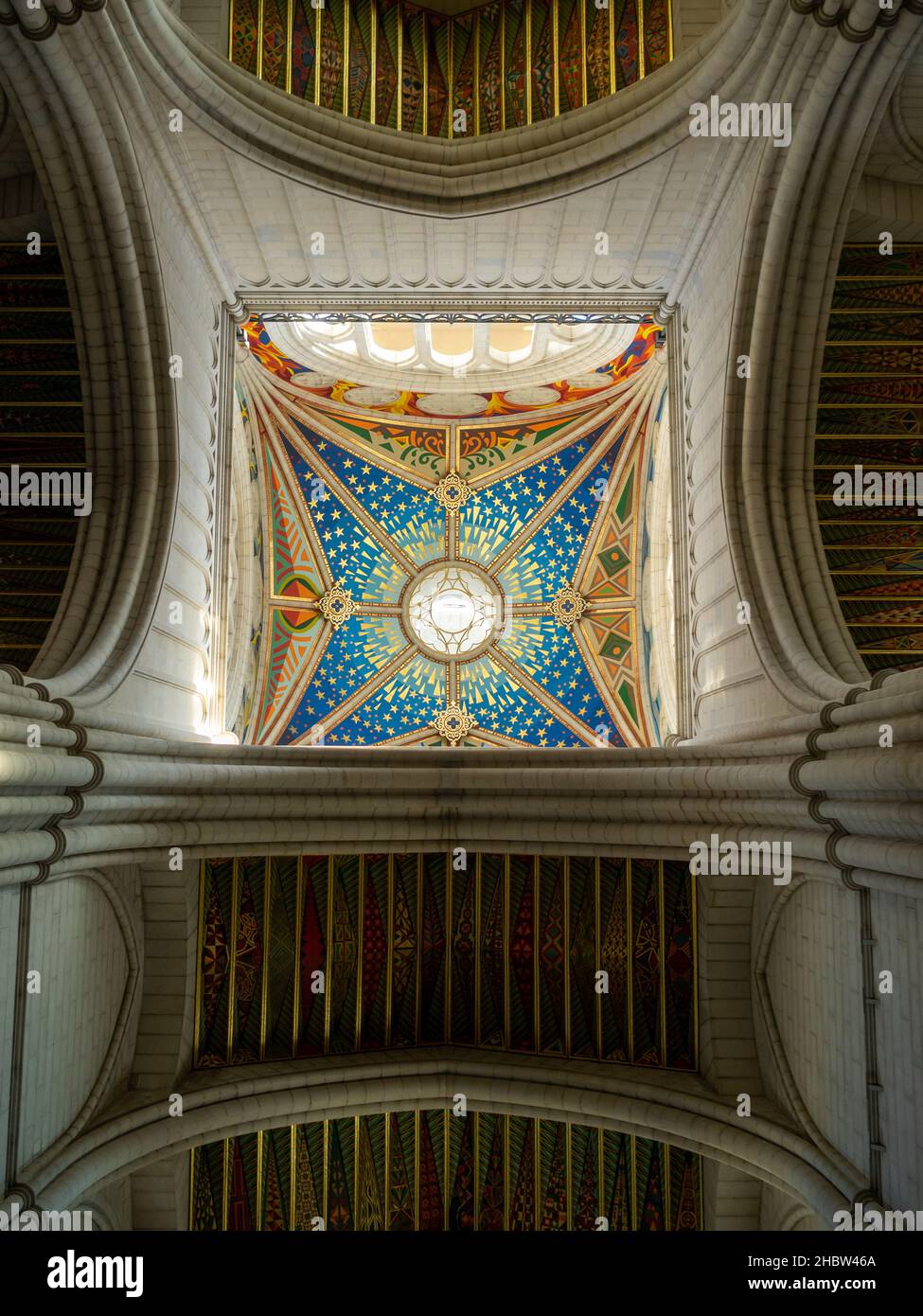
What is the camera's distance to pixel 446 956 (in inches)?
352

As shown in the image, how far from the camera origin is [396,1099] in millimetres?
8188

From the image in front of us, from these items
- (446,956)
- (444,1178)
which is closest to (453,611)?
(446,956)

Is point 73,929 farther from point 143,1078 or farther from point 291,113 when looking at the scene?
point 291,113

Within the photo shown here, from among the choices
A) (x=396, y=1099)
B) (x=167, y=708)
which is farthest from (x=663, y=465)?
(x=396, y=1099)

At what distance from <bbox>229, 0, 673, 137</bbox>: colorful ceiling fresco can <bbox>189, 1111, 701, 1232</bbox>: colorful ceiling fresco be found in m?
10.2

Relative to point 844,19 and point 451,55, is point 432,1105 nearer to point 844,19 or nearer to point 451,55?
point 844,19

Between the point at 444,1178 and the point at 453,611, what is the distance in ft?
28.0

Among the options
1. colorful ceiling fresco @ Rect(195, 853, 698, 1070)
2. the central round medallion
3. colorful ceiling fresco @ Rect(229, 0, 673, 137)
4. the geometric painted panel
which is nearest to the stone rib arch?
colorful ceiling fresco @ Rect(195, 853, 698, 1070)

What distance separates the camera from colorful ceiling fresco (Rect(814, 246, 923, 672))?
8547 millimetres

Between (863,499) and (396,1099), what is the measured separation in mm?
6868

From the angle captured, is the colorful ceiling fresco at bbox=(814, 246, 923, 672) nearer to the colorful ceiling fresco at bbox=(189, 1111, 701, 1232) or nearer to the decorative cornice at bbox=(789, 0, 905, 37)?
the decorative cornice at bbox=(789, 0, 905, 37)

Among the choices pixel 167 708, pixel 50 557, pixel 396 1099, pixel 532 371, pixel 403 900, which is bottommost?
pixel 396 1099

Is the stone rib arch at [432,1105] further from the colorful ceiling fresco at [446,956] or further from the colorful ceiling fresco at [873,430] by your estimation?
the colorful ceiling fresco at [873,430]

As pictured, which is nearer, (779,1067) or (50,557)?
(779,1067)
